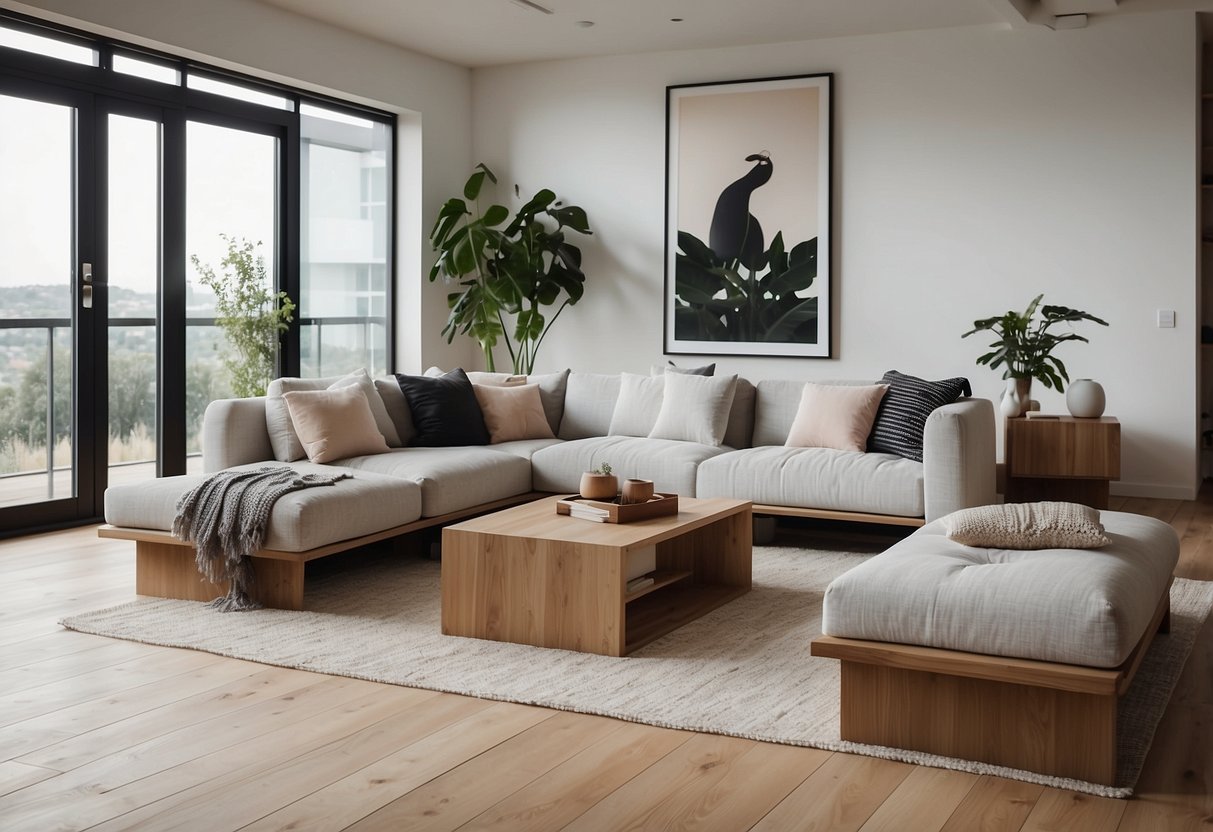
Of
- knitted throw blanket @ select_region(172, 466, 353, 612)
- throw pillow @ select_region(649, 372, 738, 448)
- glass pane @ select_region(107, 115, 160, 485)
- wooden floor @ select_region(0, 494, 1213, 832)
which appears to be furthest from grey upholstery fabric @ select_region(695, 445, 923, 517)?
glass pane @ select_region(107, 115, 160, 485)

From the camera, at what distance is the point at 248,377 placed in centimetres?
652

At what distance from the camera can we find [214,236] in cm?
651

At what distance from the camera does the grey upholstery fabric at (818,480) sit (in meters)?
4.84

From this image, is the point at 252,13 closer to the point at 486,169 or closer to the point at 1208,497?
the point at 486,169

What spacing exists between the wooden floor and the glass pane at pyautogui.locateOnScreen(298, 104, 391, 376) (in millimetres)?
4260

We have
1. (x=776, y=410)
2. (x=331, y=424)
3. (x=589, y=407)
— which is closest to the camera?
(x=331, y=424)

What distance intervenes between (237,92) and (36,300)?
1.83 metres

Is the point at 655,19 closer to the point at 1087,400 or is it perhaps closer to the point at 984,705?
the point at 1087,400

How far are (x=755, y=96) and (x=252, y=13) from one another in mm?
3084

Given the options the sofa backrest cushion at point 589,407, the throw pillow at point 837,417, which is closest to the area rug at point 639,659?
the throw pillow at point 837,417

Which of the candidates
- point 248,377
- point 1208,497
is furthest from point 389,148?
point 1208,497

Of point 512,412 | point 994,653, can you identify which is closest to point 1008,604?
point 994,653

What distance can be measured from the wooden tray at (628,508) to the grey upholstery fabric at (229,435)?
5.16 feet

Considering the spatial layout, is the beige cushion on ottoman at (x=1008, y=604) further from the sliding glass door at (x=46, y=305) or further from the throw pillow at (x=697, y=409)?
the sliding glass door at (x=46, y=305)
